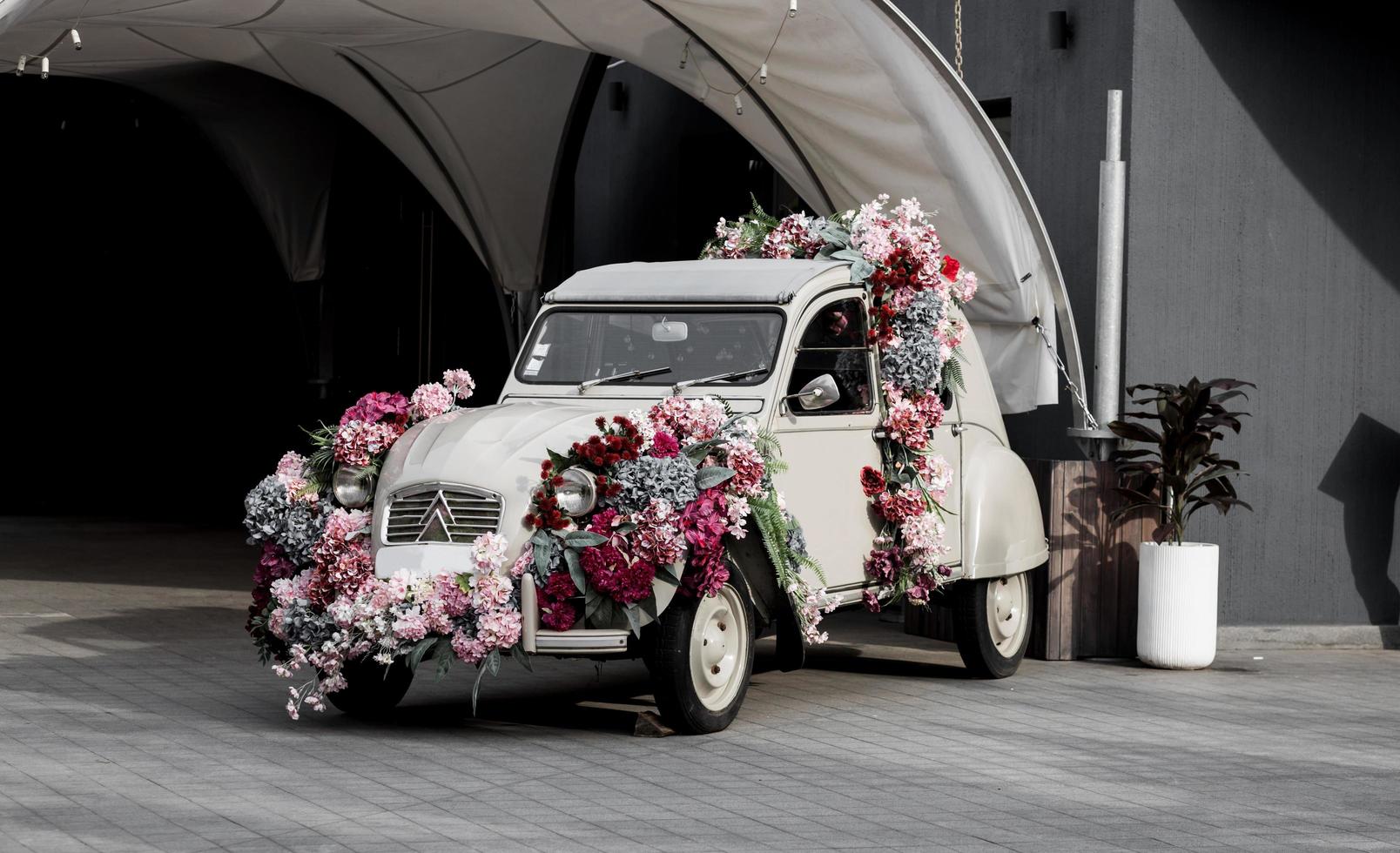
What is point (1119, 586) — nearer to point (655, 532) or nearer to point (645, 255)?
point (655, 532)

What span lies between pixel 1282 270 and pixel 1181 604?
2605 mm

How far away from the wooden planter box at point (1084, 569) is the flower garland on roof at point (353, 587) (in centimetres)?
386

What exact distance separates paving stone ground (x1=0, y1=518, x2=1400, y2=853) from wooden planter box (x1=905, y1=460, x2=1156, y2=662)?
11.5 inches

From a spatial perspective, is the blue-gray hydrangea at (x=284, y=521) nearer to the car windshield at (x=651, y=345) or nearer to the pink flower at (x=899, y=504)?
the car windshield at (x=651, y=345)

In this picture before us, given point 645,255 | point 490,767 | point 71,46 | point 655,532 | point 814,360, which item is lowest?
point 490,767

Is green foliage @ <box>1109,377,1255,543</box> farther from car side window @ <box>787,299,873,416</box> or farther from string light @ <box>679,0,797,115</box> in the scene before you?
string light @ <box>679,0,797,115</box>

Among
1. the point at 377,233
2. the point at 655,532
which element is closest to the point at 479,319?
the point at 377,233

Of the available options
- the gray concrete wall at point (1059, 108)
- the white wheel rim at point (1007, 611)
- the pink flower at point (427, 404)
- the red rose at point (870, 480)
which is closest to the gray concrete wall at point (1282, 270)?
the gray concrete wall at point (1059, 108)

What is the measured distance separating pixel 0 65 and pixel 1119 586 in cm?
874

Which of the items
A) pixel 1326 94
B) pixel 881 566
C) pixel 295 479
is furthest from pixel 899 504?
pixel 1326 94

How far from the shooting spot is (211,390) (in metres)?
21.0

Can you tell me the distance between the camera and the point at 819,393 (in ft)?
27.2

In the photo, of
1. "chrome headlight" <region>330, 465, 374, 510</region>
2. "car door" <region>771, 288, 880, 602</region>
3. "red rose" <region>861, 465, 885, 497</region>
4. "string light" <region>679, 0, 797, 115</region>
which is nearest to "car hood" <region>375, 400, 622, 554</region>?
"chrome headlight" <region>330, 465, 374, 510</region>

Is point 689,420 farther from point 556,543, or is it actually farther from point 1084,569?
point 1084,569
